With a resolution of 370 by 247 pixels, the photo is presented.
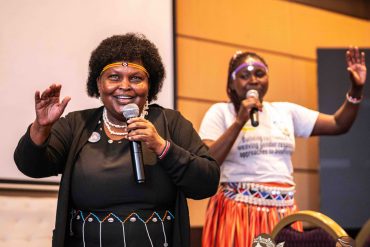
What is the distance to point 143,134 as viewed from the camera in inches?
62.7

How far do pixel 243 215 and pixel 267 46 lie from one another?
184cm

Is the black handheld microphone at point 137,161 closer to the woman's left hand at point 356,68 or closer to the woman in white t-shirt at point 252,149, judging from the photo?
the woman in white t-shirt at point 252,149

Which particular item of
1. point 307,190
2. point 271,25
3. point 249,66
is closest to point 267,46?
point 271,25

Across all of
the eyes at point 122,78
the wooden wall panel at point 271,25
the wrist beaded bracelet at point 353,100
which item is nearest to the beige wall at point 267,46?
the wooden wall panel at point 271,25

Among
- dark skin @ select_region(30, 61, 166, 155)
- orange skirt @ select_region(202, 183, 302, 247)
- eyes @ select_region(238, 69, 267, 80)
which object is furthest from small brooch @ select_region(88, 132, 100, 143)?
eyes @ select_region(238, 69, 267, 80)

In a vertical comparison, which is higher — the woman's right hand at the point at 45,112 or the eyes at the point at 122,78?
the eyes at the point at 122,78

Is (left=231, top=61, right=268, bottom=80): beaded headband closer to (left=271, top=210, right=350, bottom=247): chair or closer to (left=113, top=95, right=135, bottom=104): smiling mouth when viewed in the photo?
(left=113, top=95, right=135, bottom=104): smiling mouth

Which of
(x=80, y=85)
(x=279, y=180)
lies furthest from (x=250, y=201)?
(x=80, y=85)

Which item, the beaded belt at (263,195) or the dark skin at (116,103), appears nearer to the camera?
the dark skin at (116,103)

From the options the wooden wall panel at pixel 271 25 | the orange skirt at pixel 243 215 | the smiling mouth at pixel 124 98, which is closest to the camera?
the smiling mouth at pixel 124 98

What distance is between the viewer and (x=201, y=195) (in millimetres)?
1766

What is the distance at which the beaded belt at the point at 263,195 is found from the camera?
2.60 m

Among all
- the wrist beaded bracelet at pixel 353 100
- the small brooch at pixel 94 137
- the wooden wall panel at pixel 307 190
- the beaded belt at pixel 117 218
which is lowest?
the wooden wall panel at pixel 307 190

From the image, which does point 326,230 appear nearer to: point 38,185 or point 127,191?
point 127,191
